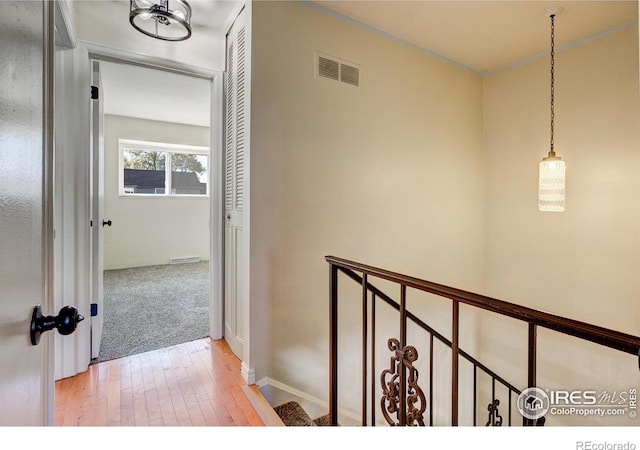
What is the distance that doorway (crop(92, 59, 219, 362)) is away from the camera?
3.27 m

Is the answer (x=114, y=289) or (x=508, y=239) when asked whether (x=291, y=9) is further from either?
(x=114, y=289)

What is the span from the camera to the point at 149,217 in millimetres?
5402

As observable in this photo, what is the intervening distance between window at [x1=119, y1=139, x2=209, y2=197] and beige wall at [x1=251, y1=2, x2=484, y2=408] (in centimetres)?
419

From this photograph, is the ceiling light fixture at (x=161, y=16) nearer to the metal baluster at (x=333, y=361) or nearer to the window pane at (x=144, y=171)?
the metal baluster at (x=333, y=361)

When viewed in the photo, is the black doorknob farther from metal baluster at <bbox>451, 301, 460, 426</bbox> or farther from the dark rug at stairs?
the dark rug at stairs

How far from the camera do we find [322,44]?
2.26 m

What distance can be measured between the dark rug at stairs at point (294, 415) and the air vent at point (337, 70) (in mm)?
2319

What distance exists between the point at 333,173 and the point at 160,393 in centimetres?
185

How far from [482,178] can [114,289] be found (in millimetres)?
4770

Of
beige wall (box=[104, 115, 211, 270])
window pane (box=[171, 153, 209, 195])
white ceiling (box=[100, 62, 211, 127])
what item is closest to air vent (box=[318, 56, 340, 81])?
white ceiling (box=[100, 62, 211, 127])

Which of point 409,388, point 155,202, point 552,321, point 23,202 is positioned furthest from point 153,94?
point 552,321

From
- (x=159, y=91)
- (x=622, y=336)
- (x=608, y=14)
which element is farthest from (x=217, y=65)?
(x=608, y=14)

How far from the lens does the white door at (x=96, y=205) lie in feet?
7.02

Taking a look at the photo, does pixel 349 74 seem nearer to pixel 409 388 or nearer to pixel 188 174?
pixel 409 388
